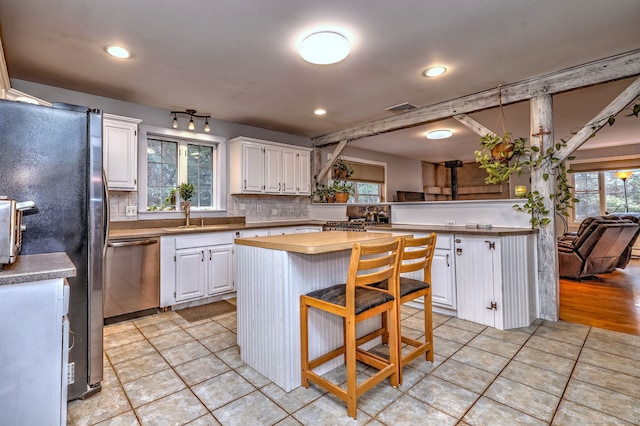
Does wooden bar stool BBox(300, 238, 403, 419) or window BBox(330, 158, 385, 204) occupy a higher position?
window BBox(330, 158, 385, 204)

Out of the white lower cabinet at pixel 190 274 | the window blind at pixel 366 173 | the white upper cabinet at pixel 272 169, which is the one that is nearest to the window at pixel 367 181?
the window blind at pixel 366 173

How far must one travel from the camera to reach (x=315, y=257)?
2078mm

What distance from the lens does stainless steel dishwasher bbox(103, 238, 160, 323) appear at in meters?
3.02

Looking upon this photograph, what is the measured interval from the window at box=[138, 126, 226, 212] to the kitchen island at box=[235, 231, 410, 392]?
2.32 m

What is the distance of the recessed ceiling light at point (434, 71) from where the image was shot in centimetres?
293

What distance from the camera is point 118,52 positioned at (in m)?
2.57

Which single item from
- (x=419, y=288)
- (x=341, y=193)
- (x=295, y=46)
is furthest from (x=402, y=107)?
(x=419, y=288)

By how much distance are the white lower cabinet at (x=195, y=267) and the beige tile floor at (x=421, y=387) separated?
2.39 ft

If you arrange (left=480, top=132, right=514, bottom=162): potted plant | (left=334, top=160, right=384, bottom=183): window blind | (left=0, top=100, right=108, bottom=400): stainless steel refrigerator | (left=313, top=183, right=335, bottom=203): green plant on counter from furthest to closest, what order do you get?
(left=334, top=160, right=384, bottom=183): window blind < (left=313, top=183, right=335, bottom=203): green plant on counter < (left=480, top=132, right=514, bottom=162): potted plant < (left=0, top=100, right=108, bottom=400): stainless steel refrigerator

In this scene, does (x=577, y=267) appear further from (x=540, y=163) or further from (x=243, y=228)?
(x=243, y=228)

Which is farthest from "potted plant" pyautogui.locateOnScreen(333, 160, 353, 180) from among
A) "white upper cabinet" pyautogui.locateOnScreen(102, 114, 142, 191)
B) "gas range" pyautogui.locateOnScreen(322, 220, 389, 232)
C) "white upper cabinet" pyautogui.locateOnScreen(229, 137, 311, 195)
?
"white upper cabinet" pyautogui.locateOnScreen(102, 114, 142, 191)

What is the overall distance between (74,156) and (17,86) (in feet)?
7.04

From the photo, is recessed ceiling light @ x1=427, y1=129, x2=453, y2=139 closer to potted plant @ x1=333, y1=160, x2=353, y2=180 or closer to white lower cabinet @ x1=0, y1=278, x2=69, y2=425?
potted plant @ x1=333, y1=160, x2=353, y2=180

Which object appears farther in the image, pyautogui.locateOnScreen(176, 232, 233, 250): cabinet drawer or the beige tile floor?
pyautogui.locateOnScreen(176, 232, 233, 250): cabinet drawer
